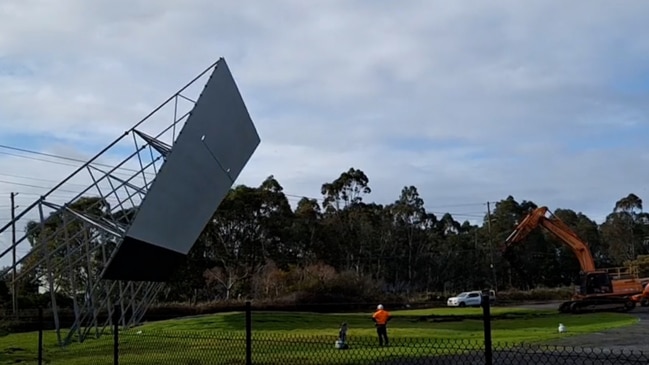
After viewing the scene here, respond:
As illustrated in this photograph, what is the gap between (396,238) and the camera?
80.6 m

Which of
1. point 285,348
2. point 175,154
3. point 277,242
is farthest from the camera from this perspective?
point 277,242

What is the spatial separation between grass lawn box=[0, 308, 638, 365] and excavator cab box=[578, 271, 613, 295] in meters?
4.42

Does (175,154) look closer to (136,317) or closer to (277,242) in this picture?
(136,317)

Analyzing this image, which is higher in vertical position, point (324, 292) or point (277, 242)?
point (277, 242)

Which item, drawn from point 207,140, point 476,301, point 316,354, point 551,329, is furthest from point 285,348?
point 476,301

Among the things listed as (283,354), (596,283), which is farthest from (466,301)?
(283,354)

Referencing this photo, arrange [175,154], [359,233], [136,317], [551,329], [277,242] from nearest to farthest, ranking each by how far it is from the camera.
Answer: [175,154]
[136,317]
[551,329]
[277,242]
[359,233]

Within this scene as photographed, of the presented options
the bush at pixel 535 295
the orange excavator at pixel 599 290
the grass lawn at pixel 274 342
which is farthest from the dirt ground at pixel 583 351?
the bush at pixel 535 295

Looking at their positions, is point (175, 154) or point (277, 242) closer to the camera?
point (175, 154)

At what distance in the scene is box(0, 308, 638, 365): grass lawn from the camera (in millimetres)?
15961

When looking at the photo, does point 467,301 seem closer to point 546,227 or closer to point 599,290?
point 546,227

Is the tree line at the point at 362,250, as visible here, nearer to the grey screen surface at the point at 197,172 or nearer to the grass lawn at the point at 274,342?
the grass lawn at the point at 274,342

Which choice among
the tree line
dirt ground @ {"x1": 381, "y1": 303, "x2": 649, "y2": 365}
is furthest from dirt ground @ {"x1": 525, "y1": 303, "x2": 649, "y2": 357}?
the tree line

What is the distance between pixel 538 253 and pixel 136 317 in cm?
7068
